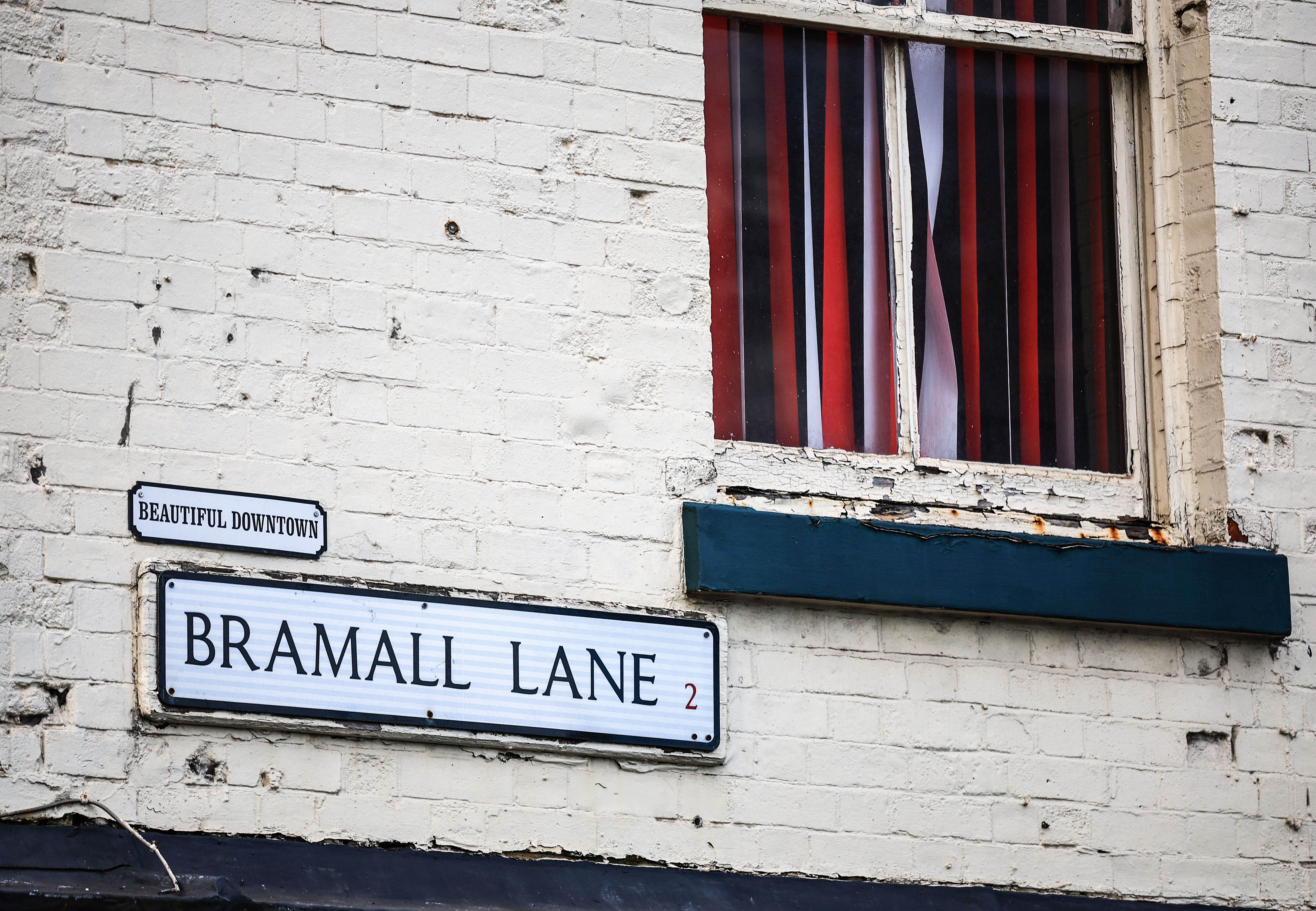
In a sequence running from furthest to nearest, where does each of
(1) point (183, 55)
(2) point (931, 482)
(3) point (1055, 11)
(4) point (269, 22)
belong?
1. (3) point (1055, 11)
2. (2) point (931, 482)
3. (4) point (269, 22)
4. (1) point (183, 55)

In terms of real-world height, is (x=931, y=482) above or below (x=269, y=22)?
below

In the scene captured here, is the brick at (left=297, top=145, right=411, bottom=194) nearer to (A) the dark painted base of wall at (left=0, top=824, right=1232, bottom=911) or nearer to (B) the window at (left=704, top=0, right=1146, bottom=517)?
(B) the window at (left=704, top=0, right=1146, bottom=517)

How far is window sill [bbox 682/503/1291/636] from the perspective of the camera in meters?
4.77

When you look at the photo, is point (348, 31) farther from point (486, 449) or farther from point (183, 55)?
point (486, 449)

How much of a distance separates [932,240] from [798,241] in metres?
0.41

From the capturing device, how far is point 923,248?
541cm

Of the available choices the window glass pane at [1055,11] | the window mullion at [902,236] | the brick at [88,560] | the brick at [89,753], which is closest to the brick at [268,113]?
the brick at [88,560]

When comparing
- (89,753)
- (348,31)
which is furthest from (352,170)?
(89,753)

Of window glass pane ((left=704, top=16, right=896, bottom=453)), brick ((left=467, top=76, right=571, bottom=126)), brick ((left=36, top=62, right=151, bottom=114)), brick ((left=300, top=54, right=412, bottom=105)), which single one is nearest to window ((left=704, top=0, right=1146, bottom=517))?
window glass pane ((left=704, top=16, right=896, bottom=453))

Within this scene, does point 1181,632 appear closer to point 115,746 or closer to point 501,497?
point 501,497

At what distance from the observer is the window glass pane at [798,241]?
5.20m

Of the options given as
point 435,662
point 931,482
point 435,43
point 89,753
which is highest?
point 435,43

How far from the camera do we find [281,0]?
4.80 meters

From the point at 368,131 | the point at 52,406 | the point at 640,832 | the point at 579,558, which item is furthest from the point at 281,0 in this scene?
the point at 640,832
